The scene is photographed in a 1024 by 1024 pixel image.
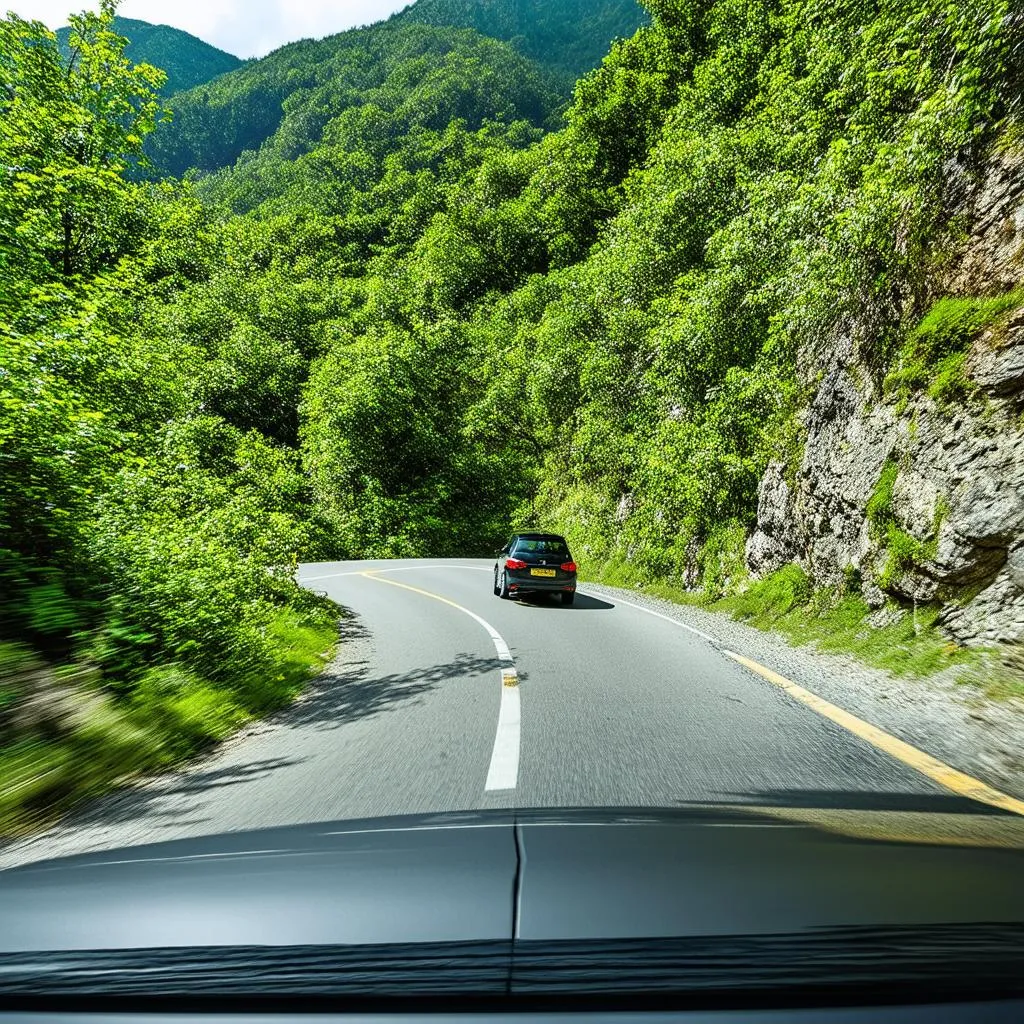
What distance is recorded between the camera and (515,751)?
4.61 meters

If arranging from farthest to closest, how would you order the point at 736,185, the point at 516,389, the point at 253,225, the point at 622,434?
the point at 253,225, the point at 516,389, the point at 622,434, the point at 736,185

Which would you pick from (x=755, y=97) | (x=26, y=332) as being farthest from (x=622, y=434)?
(x=26, y=332)

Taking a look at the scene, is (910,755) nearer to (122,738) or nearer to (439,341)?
(122,738)

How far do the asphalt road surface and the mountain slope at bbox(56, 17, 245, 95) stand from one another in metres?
167

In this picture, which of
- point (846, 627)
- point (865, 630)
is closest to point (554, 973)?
point (865, 630)

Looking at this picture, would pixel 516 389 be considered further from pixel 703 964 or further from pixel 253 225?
pixel 253 225

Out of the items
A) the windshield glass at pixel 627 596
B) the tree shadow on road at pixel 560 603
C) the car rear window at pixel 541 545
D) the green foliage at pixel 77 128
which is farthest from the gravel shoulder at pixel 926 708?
the green foliage at pixel 77 128

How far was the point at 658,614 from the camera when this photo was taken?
496 inches

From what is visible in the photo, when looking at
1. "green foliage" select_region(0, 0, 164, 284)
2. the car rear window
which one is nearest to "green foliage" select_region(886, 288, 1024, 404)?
the car rear window

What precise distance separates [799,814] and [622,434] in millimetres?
21405

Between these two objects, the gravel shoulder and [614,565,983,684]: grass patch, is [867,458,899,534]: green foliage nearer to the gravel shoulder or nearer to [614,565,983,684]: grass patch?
[614,565,983,684]: grass patch

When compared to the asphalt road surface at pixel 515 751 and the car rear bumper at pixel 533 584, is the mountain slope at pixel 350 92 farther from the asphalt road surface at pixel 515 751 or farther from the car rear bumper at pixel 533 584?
the asphalt road surface at pixel 515 751

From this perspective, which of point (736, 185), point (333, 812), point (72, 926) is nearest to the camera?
point (72, 926)

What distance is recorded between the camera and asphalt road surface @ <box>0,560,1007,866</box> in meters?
3.62
